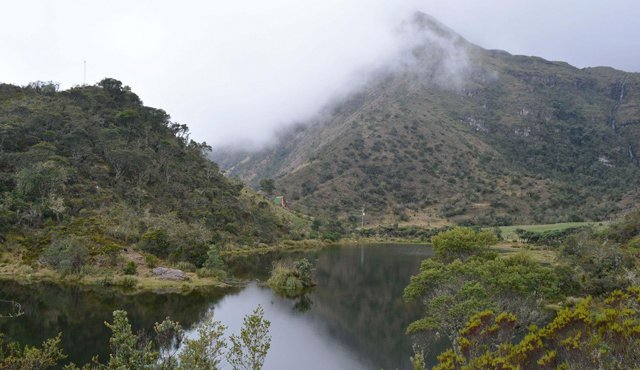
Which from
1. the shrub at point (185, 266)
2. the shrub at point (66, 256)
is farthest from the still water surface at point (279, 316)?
Answer: the shrub at point (185, 266)

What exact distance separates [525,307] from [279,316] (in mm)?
21396

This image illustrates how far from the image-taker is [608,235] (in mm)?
78562

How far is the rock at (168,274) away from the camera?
5669cm

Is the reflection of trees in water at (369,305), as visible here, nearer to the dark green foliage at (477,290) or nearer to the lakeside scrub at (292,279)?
the lakeside scrub at (292,279)

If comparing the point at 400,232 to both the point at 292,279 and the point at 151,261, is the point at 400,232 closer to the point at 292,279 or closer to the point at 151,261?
the point at 292,279

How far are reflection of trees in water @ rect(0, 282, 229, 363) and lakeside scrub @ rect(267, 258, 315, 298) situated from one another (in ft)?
25.7

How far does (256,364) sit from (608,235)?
7835cm

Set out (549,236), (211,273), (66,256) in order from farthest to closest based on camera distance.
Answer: (549,236)
(211,273)
(66,256)

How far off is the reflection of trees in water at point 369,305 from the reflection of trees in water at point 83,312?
474 inches

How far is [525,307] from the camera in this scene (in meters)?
31.3

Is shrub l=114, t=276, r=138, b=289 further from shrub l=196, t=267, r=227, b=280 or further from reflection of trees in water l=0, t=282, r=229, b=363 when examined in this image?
shrub l=196, t=267, r=227, b=280

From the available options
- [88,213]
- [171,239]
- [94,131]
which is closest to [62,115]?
[94,131]

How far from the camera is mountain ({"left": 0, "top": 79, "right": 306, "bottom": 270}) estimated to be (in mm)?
63562

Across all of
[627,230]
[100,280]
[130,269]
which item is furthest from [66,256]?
[627,230]
